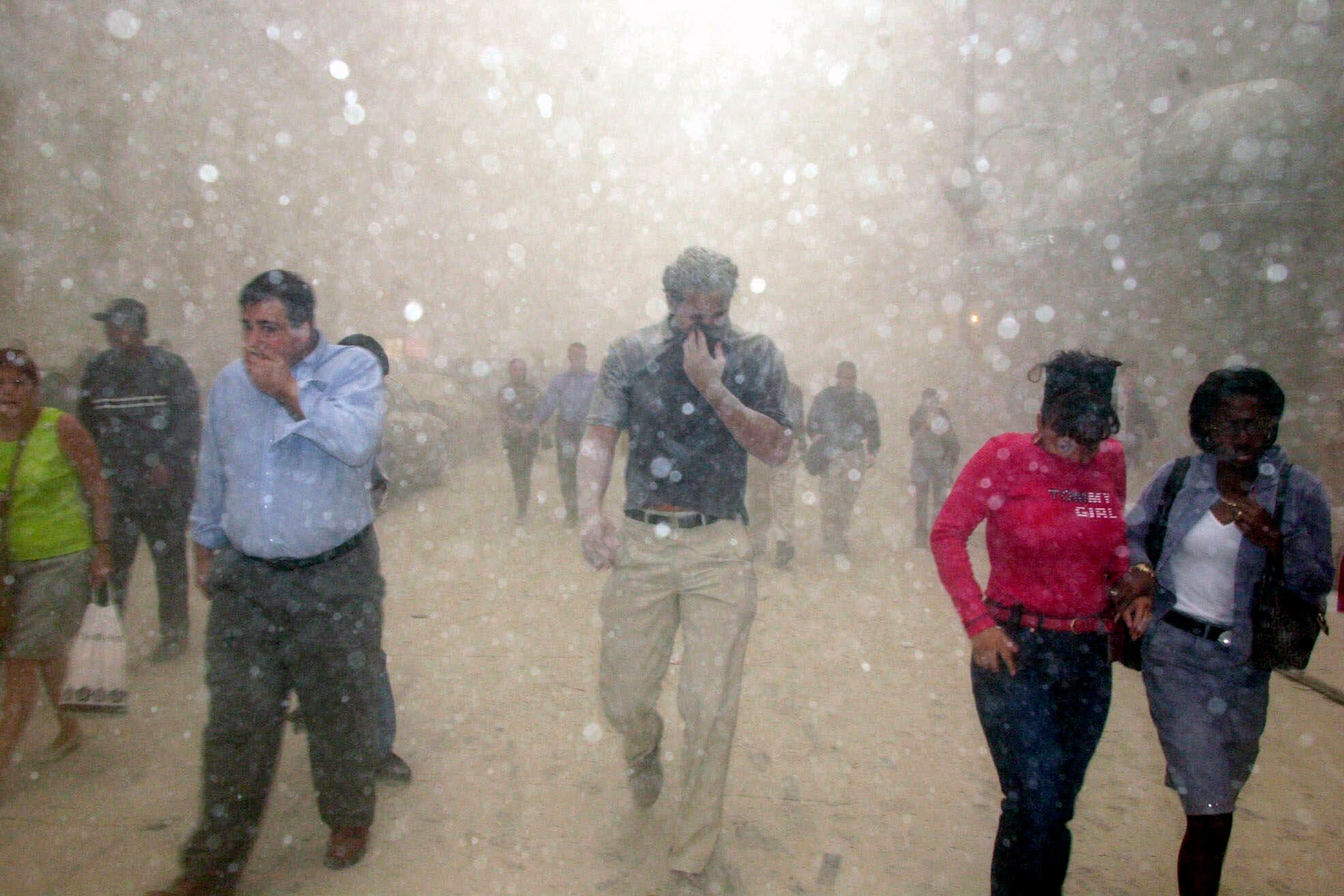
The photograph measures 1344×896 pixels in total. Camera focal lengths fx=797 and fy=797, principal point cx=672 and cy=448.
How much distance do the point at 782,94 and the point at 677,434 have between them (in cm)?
4194

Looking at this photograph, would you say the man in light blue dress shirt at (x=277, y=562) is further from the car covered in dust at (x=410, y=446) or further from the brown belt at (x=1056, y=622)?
the car covered in dust at (x=410, y=446)

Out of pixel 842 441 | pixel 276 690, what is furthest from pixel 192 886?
pixel 842 441

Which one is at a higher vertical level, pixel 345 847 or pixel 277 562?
pixel 277 562

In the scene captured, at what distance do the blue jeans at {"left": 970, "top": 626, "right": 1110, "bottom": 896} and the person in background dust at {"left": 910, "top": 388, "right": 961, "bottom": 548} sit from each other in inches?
258

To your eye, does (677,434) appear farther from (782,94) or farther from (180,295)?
(782,94)

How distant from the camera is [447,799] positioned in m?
3.48

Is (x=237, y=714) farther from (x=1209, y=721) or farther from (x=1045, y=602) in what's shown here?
(x=1209, y=721)

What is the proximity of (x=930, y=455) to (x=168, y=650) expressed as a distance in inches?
293

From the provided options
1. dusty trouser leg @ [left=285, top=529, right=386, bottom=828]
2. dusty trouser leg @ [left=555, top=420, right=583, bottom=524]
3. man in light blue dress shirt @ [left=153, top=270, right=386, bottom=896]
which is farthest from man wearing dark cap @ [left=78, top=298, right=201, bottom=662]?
dusty trouser leg @ [left=555, top=420, right=583, bottom=524]

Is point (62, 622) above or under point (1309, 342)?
under

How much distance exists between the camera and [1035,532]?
2.48 meters

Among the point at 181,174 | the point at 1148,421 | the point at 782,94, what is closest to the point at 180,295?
the point at 181,174

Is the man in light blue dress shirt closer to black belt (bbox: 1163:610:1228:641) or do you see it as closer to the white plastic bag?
the white plastic bag

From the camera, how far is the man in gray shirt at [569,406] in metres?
9.20
